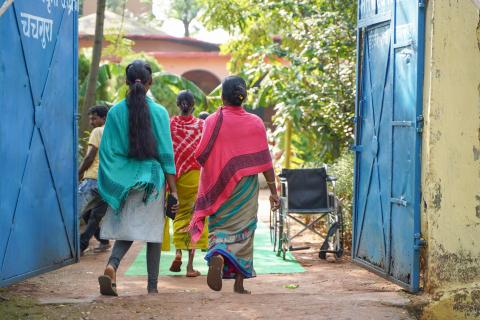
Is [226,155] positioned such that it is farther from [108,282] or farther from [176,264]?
[176,264]

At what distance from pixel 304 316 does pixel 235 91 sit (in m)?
2.25

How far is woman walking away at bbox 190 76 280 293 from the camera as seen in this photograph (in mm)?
7496

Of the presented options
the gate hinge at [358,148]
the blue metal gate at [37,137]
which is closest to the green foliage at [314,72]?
the gate hinge at [358,148]

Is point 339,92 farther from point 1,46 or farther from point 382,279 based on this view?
point 1,46

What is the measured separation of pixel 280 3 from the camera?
1454 centimetres

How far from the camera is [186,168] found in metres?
9.05

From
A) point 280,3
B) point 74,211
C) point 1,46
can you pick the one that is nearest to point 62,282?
point 74,211

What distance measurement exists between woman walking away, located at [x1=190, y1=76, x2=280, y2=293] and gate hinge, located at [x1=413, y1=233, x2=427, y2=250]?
1.24 meters

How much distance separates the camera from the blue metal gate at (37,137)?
6531 millimetres

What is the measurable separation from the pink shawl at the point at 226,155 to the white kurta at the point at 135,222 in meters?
0.64

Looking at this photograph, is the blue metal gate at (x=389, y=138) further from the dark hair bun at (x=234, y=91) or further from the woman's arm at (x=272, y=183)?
the dark hair bun at (x=234, y=91)

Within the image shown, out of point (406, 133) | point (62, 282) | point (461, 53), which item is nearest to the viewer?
point (461, 53)

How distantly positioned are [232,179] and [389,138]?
1.57 m

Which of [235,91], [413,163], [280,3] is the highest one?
[280,3]
